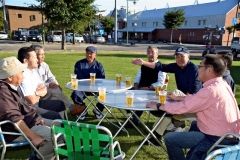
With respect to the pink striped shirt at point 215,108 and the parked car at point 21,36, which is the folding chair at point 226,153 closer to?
the pink striped shirt at point 215,108

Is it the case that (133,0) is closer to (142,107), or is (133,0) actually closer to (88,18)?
(88,18)

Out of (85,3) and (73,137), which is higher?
(85,3)

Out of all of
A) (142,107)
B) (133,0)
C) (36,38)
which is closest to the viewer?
(142,107)

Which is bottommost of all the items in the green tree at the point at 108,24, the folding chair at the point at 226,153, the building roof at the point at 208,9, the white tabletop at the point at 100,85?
the white tabletop at the point at 100,85

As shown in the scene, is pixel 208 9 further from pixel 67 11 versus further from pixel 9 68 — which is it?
pixel 9 68

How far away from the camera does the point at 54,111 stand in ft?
16.3

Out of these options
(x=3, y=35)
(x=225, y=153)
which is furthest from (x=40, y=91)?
(x=3, y=35)

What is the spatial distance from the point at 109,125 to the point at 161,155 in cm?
160

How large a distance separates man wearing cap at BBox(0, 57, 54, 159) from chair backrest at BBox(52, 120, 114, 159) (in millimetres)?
627

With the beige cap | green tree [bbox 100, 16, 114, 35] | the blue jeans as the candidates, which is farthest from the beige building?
the blue jeans

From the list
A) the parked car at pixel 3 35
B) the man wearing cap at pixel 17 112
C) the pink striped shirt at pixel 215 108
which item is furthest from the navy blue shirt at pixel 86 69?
the parked car at pixel 3 35

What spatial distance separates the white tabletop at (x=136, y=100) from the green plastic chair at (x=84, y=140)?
1.07 meters

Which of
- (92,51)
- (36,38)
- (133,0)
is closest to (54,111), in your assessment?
(92,51)

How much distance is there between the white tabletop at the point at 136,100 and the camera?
394 cm
